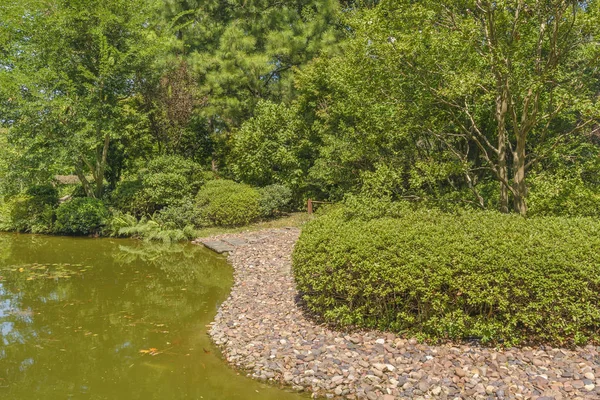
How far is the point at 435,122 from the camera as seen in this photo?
7.38 m

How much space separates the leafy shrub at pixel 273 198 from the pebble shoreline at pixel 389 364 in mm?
7320

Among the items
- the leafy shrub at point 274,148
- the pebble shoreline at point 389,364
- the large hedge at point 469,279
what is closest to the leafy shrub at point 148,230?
the leafy shrub at point 274,148

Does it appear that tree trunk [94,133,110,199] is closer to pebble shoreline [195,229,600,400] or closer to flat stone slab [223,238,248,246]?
flat stone slab [223,238,248,246]

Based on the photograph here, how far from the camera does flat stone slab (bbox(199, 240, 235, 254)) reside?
953cm

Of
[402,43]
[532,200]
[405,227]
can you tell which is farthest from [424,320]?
[402,43]

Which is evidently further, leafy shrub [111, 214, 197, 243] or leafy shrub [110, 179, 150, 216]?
leafy shrub [110, 179, 150, 216]

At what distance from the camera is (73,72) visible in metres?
12.7

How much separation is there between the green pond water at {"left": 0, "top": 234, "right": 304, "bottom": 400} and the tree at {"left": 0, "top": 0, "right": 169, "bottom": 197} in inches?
159

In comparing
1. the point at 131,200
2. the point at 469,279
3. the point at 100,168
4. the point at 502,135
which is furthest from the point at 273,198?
the point at 469,279

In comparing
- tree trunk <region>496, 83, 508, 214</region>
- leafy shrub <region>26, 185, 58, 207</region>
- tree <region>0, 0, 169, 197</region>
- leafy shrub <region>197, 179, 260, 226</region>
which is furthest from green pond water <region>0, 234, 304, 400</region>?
tree trunk <region>496, 83, 508, 214</region>

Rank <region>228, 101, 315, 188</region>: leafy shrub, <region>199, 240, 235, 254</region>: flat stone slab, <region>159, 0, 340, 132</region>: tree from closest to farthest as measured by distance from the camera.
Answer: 1. <region>199, 240, 235, 254</region>: flat stone slab
2. <region>228, 101, 315, 188</region>: leafy shrub
3. <region>159, 0, 340, 132</region>: tree

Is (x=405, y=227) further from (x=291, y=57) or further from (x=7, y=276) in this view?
(x=291, y=57)

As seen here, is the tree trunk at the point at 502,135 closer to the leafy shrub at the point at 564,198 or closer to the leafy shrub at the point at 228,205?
the leafy shrub at the point at 564,198

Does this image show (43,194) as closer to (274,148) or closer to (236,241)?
(236,241)
